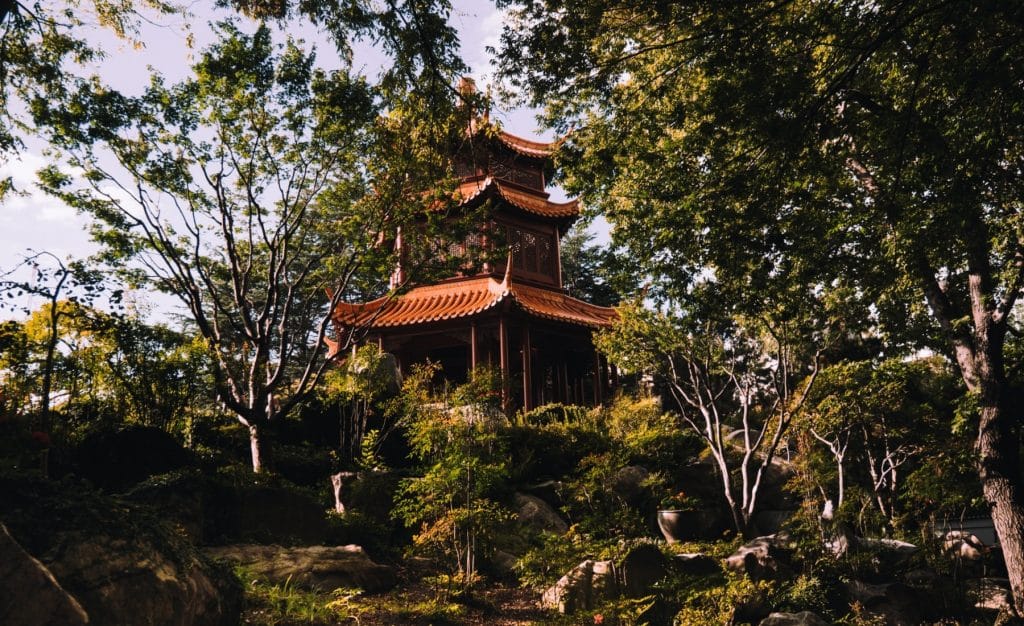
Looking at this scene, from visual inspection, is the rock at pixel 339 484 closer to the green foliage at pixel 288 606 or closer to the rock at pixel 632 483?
the green foliage at pixel 288 606

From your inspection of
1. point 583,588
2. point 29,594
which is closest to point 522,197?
point 583,588

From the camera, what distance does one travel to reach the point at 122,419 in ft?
30.5

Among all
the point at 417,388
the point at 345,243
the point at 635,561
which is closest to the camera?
the point at 635,561

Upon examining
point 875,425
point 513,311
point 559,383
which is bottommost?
point 875,425

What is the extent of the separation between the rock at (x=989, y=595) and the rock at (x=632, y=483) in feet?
15.9

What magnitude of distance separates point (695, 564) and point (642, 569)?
102 centimetres

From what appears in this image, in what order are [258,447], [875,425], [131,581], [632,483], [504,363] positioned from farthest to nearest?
[504,363]
[632,483]
[875,425]
[258,447]
[131,581]

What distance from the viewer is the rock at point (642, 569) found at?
668 cm

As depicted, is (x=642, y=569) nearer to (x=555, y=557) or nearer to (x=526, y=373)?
(x=555, y=557)

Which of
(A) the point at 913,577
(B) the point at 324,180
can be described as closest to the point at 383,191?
(B) the point at 324,180

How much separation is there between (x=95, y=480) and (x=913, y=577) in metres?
9.82

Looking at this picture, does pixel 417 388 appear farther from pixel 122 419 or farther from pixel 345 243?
pixel 122 419

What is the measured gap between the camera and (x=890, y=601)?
6.88 meters

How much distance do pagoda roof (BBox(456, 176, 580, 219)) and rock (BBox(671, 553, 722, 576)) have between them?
11.4 meters
